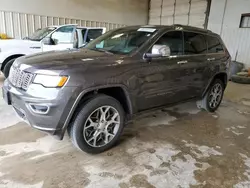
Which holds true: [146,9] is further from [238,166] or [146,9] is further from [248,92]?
[238,166]

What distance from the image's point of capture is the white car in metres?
5.50

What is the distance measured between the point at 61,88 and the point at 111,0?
12.0 m

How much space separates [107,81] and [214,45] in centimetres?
267

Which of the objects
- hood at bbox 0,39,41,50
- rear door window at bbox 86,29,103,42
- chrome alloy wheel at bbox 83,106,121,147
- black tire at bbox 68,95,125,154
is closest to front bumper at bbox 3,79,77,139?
black tire at bbox 68,95,125,154

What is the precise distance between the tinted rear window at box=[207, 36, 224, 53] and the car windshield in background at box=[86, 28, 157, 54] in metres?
1.46

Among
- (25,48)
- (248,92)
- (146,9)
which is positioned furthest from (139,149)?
(146,9)

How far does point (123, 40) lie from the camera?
3.14 m

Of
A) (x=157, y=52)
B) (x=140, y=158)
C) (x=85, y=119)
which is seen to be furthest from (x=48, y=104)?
(x=157, y=52)

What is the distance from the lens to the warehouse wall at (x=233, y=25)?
29.7ft

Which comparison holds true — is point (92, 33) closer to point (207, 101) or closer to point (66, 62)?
point (207, 101)

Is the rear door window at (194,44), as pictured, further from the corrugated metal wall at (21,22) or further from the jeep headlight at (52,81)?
the corrugated metal wall at (21,22)

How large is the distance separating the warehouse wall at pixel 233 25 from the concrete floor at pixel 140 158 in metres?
6.70

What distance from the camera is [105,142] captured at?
2.69 meters

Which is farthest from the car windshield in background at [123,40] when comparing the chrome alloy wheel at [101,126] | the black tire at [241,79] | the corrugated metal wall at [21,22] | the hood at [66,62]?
the corrugated metal wall at [21,22]
